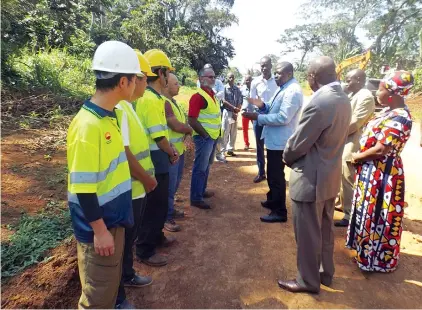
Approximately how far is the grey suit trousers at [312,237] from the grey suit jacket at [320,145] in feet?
0.37

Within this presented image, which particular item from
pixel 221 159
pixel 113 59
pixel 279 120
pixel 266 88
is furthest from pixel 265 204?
pixel 113 59

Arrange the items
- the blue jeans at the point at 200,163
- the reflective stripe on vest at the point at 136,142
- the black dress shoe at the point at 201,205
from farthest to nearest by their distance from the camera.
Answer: the black dress shoe at the point at 201,205 → the blue jeans at the point at 200,163 → the reflective stripe on vest at the point at 136,142

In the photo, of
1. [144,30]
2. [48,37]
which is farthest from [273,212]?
[144,30]

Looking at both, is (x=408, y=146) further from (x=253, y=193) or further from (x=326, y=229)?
(x=326, y=229)

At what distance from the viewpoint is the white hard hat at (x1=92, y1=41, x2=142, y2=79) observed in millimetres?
1716

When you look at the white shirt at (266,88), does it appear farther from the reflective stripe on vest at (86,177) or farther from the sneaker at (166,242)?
the reflective stripe on vest at (86,177)

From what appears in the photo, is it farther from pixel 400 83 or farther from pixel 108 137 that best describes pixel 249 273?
pixel 400 83

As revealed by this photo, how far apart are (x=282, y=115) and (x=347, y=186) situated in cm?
138

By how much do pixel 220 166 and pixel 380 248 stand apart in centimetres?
410

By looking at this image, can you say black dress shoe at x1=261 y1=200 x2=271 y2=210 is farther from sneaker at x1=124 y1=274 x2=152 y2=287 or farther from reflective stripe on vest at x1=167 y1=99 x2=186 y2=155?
sneaker at x1=124 y1=274 x2=152 y2=287

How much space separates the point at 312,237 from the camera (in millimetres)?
2590

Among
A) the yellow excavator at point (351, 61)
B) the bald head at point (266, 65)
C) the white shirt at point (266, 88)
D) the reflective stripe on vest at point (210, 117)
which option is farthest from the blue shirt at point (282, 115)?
the yellow excavator at point (351, 61)

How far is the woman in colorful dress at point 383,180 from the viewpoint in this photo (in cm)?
278

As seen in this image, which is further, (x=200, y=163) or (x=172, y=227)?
(x=200, y=163)
